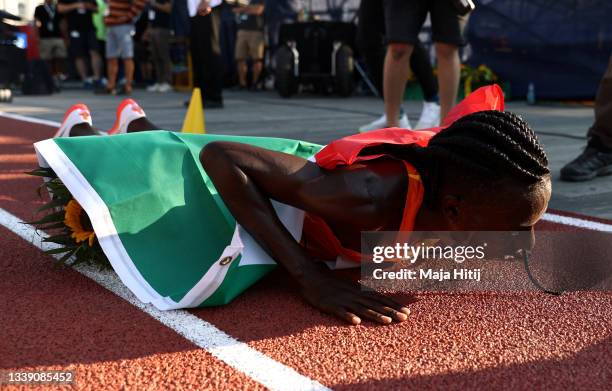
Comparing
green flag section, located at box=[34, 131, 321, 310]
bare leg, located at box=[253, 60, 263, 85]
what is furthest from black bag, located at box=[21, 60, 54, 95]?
green flag section, located at box=[34, 131, 321, 310]

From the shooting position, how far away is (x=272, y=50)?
12.8 m

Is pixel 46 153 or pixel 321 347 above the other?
pixel 46 153

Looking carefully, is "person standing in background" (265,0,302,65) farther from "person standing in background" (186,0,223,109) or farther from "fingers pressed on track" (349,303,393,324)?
"fingers pressed on track" (349,303,393,324)

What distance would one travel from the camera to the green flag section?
207 cm

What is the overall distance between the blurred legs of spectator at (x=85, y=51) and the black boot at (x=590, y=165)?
10.4 m

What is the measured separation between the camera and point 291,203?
2.02 metres

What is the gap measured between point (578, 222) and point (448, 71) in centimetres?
185

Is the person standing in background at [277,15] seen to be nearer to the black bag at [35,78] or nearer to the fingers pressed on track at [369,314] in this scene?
the black bag at [35,78]

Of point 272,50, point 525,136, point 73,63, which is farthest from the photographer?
point 73,63

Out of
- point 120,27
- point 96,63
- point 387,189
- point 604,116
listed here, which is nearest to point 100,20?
point 96,63

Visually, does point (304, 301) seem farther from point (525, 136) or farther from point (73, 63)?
point (73, 63)

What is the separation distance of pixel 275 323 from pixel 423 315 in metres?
0.42

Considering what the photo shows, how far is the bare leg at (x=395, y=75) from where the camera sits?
177 inches

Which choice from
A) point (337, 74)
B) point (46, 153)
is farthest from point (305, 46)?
point (46, 153)
